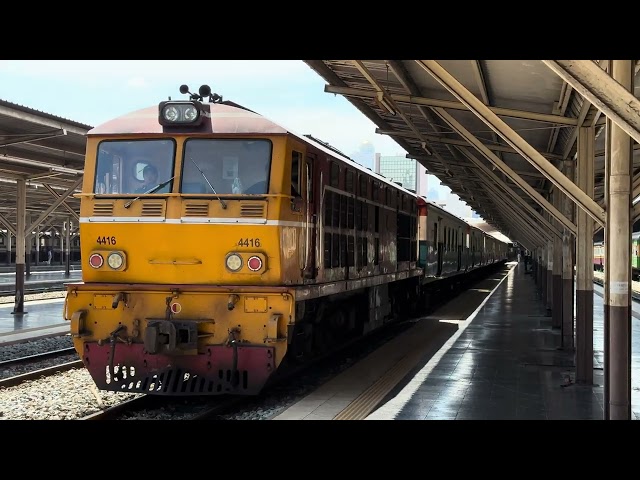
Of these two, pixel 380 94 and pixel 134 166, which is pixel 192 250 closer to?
pixel 134 166

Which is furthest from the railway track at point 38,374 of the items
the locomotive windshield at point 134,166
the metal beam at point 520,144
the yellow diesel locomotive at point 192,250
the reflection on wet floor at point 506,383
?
the metal beam at point 520,144

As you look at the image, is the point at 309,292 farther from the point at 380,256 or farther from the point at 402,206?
the point at 402,206

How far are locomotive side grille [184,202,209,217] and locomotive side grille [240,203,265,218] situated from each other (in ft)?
1.40

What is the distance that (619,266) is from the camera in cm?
603

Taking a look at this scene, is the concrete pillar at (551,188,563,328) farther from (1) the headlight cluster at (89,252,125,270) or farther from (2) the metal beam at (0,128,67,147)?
(2) the metal beam at (0,128,67,147)

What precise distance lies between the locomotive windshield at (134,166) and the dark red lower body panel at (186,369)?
74.0 inches

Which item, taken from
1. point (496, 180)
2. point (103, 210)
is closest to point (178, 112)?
point (103, 210)

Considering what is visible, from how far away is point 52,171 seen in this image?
20125mm

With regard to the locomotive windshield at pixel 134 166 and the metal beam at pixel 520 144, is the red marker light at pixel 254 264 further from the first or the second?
the metal beam at pixel 520 144

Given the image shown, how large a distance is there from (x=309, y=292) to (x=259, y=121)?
2.16 metres

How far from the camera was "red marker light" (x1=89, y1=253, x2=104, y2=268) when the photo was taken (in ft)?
28.7

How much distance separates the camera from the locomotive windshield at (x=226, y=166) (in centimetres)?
855

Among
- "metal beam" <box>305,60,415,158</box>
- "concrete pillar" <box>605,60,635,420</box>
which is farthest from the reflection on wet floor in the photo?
"metal beam" <box>305,60,415,158</box>
